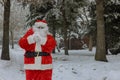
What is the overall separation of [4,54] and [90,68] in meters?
4.66

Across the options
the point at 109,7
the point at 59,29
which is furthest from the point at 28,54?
the point at 59,29

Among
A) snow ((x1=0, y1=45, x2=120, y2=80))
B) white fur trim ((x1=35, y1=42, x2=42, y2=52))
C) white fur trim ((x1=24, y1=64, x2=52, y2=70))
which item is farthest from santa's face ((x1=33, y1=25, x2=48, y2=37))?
snow ((x1=0, y1=45, x2=120, y2=80))

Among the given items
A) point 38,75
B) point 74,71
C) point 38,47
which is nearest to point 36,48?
point 38,47

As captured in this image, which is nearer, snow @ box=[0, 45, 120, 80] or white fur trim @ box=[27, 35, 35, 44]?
white fur trim @ box=[27, 35, 35, 44]

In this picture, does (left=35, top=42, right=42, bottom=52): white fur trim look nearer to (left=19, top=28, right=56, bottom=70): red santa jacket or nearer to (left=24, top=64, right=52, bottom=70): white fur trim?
(left=19, top=28, right=56, bottom=70): red santa jacket

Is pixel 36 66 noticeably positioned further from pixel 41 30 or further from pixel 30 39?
pixel 41 30

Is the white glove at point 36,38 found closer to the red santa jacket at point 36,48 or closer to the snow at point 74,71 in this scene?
the red santa jacket at point 36,48

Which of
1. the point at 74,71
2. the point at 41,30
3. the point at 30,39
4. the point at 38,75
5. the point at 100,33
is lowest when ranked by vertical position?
the point at 74,71

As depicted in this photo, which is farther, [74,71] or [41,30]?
[74,71]

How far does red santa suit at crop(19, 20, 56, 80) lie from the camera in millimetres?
7656

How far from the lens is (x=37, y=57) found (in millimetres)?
7676

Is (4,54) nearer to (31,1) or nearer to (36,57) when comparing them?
(31,1)

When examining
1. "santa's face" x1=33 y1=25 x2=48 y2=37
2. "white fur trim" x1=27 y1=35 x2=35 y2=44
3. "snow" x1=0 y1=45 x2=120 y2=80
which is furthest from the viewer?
"snow" x1=0 y1=45 x2=120 y2=80

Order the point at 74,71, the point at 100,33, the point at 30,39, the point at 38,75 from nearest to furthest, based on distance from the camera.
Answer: the point at 30,39
the point at 38,75
the point at 74,71
the point at 100,33
